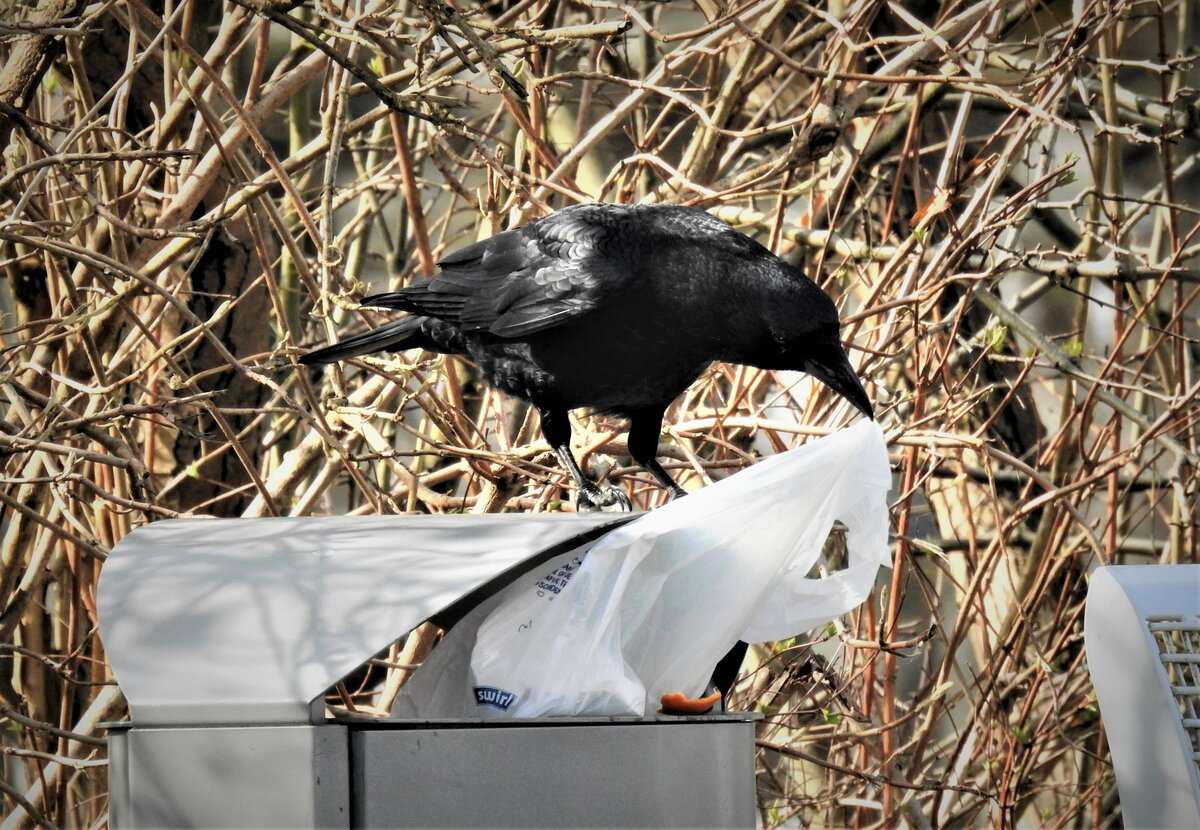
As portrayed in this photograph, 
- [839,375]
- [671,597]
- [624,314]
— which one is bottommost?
[671,597]

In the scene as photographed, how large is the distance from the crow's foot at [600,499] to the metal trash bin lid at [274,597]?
0.73 metres

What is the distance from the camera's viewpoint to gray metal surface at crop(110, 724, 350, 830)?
148 centimetres

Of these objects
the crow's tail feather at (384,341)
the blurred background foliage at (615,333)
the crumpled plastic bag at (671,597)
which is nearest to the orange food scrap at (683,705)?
the crumpled plastic bag at (671,597)

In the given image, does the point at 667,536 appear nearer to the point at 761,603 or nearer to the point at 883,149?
the point at 761,603

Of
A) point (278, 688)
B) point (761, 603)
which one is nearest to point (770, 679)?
point (761, 603)

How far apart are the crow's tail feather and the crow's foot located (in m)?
0.50

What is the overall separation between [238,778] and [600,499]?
110cm

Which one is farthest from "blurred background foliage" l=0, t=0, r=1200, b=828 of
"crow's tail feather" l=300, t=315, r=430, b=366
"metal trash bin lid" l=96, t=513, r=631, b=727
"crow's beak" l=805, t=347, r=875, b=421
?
"metal trash bin lid" l=96, t=513, r=631, b=727

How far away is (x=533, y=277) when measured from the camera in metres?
2.51

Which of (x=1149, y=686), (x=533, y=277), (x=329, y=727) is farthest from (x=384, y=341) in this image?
(x=1149, y=686)

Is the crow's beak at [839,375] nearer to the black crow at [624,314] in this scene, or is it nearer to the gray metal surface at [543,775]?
the black crow at [624,314]

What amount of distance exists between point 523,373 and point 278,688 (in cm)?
112

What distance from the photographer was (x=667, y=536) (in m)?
1.87

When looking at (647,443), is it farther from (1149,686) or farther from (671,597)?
(1149,686)
